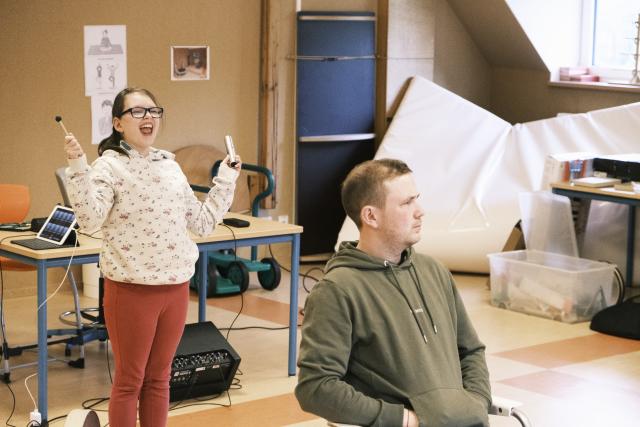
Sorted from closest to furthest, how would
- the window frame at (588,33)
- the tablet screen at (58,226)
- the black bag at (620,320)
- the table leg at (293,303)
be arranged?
the tablet screen at (58,226) < the table leg at (293,303) < the black bag at (620,320) < the window frame at (588,33)

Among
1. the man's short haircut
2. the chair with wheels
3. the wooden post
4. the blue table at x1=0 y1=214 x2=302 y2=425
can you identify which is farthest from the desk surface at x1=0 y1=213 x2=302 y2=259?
the wooden post

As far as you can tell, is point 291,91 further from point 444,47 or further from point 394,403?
point 394,403

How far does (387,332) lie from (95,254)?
1954 mm

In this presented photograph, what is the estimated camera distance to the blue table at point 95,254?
4.14m

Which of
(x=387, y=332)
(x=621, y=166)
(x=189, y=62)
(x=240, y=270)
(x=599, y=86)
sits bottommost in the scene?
(x=240, y=270)

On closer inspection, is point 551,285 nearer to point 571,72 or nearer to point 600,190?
point 600,190

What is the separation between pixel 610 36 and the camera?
8.09 meters

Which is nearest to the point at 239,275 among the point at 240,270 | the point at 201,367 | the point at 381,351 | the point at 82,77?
the point at 240,270

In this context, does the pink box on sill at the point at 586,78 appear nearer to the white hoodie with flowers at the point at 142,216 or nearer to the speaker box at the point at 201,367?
the speaker box at the point at 201,367

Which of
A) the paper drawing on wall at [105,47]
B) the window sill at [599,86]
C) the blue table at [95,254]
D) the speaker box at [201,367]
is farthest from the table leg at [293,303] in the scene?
the window sill at [599,86]

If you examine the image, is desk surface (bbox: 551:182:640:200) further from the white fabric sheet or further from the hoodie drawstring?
the hoodie drawstring

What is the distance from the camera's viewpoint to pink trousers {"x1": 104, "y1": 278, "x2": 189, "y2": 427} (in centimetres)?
360

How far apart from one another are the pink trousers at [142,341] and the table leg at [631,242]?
3.97 m

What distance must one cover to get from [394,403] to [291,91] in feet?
16.6
